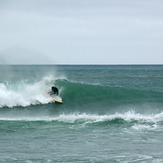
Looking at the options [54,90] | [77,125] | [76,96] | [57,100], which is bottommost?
[77,125]

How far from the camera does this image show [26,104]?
102 feet

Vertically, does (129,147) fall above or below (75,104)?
below

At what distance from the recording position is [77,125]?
74.0 feet

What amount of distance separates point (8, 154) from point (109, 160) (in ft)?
11.8

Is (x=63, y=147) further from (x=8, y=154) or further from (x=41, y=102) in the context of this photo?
(x=41, y=102)

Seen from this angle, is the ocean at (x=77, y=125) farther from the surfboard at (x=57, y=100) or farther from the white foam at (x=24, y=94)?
the surfboard at (x=57, y=100)

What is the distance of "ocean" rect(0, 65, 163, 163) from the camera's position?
53.3 ft

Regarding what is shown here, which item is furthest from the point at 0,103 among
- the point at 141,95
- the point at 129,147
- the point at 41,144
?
the point at 129,147

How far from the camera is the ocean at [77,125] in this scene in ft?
53.3

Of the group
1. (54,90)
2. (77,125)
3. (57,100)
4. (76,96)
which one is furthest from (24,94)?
(77,125)

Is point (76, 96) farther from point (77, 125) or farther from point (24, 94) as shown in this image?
point (77, 125)

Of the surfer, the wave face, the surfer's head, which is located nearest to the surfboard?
the wave face

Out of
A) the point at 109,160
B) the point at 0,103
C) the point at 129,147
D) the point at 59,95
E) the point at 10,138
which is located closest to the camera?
the point at 109,160

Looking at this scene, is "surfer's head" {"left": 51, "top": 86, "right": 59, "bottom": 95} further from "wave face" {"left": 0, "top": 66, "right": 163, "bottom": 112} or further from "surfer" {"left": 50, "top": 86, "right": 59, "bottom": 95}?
"wave face" {"left": 0, "top": 66, "right": 163, "bottom": 112}
